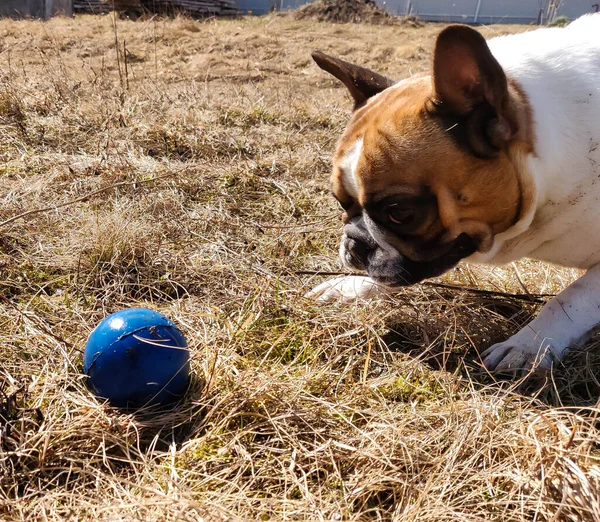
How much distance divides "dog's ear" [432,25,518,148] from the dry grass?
32.4 inches

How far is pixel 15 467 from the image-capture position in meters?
1.75

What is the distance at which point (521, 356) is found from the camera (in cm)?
236

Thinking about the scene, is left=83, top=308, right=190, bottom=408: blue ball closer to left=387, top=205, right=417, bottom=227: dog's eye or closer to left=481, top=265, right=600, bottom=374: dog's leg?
left=387, top=205, right=417, bottom=227: dog's eye

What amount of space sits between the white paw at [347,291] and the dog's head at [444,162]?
37 centimetres

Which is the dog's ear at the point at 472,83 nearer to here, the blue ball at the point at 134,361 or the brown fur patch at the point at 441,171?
the brown fur patch at the point at 441,171

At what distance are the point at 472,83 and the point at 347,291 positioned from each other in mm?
A: 1109

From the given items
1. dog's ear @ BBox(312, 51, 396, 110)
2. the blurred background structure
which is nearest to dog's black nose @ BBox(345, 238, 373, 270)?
dog's ear @ BBox(312, 51, 396, 110)

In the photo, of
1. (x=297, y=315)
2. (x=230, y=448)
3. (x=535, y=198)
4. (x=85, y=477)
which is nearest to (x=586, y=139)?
(x=535, y=198)

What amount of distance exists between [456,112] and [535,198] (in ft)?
1.51

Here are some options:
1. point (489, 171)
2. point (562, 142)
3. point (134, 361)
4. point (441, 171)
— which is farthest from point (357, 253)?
point (134, 361)

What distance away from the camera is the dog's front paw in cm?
233

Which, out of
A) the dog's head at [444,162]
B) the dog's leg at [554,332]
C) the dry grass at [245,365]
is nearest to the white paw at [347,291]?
the dry grass at [245,365]

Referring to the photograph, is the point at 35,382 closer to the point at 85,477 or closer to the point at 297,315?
the point at 85,477

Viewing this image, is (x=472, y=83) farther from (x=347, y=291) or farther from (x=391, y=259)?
(x=347, y=291)
